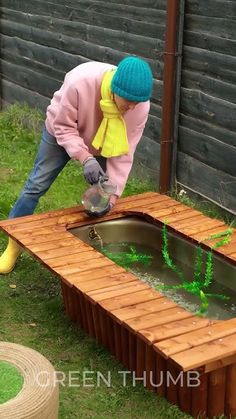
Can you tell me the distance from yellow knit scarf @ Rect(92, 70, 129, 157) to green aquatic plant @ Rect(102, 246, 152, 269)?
619mm

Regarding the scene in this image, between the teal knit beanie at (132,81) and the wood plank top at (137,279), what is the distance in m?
0.85

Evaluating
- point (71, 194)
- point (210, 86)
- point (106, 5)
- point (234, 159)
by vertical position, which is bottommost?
point (71, 194)

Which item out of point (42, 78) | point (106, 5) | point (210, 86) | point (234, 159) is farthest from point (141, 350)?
point (42, 78)

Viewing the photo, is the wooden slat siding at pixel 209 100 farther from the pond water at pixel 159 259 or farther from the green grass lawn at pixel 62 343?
the pond water at pixel 159 259

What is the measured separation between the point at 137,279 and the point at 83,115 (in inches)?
43.7

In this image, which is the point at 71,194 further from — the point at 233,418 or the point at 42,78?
the point at 233,418

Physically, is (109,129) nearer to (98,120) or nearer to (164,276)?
(98,120)

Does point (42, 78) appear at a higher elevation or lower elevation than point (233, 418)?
higher

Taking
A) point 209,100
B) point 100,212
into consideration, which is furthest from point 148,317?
point 209,100

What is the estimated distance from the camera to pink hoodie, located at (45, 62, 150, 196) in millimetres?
4062

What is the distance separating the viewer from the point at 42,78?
789 centimetres

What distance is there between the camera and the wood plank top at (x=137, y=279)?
9.75 ft

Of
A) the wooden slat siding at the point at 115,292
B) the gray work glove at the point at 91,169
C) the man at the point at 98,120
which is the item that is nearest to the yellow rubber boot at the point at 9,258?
the man at the point at 98,120

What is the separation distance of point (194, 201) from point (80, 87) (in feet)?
6.92
